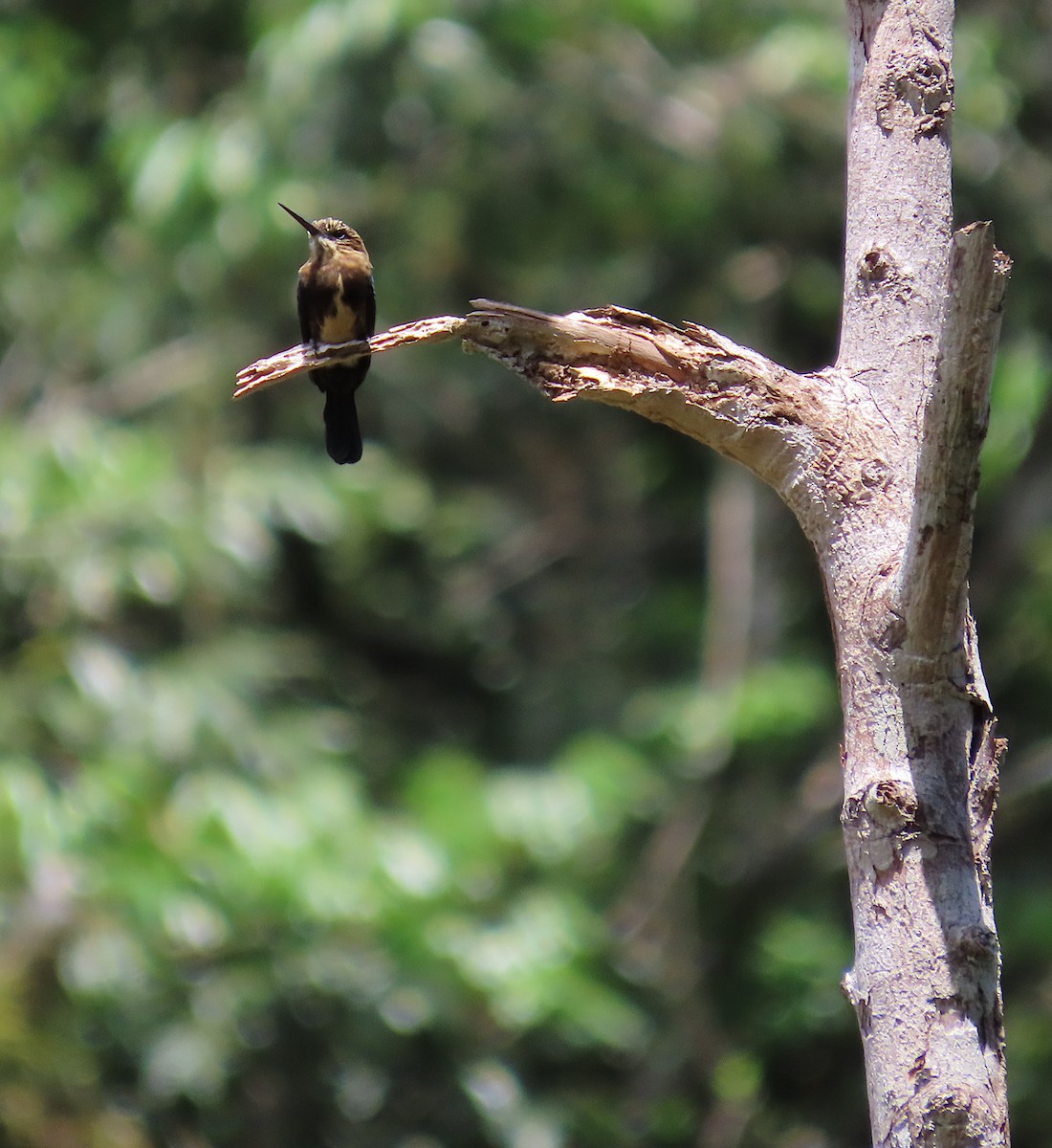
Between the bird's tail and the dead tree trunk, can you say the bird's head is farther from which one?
the dead tree trunk

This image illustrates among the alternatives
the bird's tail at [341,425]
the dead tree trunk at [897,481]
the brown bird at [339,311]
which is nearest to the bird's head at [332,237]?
the brown bird at [339,311]

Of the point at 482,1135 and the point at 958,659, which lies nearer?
the point at 958,659

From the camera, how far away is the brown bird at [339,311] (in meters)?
4.34

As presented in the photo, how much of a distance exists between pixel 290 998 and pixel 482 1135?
119 centimetres

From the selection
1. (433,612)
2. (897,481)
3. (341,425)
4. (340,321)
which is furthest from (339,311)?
(433,612)

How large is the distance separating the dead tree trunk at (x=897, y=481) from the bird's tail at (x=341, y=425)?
170 cm

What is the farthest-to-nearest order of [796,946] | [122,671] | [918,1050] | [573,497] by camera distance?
[573,497]
[796,946]
[122,671]
[918,1050]

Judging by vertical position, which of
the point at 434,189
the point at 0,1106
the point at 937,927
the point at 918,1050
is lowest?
the point at 918,1050

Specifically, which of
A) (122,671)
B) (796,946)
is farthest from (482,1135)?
(122,671)

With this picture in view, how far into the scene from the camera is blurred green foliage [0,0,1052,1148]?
6188mm

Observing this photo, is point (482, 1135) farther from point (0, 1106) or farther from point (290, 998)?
point (0, 1106)

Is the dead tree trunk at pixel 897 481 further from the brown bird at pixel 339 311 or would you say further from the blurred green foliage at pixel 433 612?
the blurred green foliage at pixel 433 612

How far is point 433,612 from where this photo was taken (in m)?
9.70

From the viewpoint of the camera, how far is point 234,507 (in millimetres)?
7023
